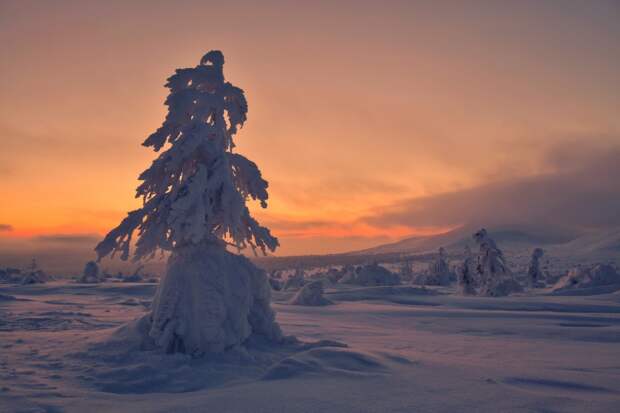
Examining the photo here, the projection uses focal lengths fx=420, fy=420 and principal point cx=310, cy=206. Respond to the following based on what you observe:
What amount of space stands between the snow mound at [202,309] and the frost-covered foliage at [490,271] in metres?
29.8

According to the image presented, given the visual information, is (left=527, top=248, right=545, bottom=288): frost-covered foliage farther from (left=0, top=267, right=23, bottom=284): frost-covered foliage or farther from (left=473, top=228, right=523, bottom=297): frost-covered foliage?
(left=0, top=267, right=23, bottom=284): frost-covered foliage

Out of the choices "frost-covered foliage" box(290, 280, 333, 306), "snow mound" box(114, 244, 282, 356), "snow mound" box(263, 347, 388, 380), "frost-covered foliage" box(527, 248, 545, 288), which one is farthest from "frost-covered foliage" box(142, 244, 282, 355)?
"frost-covered foliage" box(527, 248, 545, 288)

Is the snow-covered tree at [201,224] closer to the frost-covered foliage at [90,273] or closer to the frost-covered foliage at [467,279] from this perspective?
the frost-covered foliage at [467,279]

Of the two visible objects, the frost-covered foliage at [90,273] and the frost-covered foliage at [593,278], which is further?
the frost-covered foliage at [90,273]

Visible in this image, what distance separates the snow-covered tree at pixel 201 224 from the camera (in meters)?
8.56

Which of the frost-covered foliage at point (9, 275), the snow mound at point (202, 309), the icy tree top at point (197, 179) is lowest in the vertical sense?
the frost-covered foliage at point (9, 275)

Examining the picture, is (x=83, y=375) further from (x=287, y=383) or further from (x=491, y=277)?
(x=491, y=277)

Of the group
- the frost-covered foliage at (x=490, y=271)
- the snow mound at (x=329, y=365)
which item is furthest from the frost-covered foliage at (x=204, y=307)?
the frost-covered foliage at (x=490, y=271)

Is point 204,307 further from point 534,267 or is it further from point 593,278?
point 534,267

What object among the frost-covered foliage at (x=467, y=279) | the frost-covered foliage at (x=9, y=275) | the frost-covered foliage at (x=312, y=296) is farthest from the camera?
the frost-covered foliage at (x=9, y=275)

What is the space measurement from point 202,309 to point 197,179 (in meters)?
2.79

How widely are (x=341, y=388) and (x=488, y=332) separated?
975 centimetres

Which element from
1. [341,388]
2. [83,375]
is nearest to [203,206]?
[83,375]

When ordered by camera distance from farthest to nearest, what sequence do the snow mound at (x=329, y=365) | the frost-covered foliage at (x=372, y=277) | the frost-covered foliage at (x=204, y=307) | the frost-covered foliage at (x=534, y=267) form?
the frost-covered foliage at (x=372, y=277) → the frost-covered foliage at (x=534, y=267) → the frost-covered foliage at (x=204, y=307) → the snow mound at (x=329, y=365)
